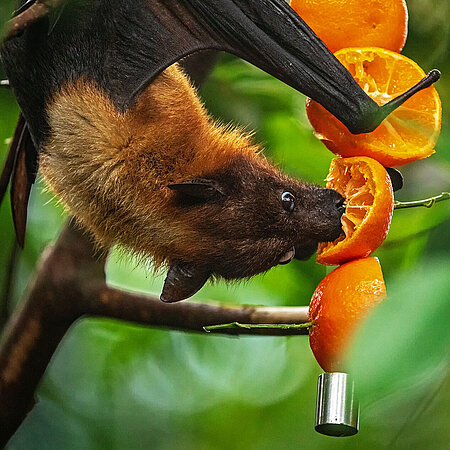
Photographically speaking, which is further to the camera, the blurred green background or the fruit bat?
the blurred green background

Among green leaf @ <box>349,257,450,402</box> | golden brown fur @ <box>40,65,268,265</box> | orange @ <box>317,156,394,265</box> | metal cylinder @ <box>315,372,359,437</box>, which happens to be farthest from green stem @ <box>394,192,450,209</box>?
green leaf @ <box>349,257,450,402</box>

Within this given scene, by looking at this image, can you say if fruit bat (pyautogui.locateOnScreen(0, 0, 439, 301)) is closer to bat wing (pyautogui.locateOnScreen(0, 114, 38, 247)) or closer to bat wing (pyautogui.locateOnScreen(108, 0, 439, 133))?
bat wing (pyautogui.locateOnScreen(108, 0, 439, 133))

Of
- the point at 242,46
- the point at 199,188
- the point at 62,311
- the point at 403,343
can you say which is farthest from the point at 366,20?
the point at 62,311

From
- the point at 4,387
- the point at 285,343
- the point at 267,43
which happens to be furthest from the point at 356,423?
the point at 285,343

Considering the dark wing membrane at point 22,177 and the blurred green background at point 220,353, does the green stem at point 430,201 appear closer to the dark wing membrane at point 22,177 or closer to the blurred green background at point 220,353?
the blurred green background at point 220,353

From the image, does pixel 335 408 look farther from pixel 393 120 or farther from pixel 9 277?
pixel 9 277

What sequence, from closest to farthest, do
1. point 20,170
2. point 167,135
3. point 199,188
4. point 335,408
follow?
point 335,408, point 199,188, point 167,135, point 20,170
